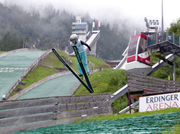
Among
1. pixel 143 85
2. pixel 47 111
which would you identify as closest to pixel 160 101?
pixel 47 111

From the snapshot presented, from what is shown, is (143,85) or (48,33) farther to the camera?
(48,33)

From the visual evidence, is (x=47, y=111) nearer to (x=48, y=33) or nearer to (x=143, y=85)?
(x=143, y=85)

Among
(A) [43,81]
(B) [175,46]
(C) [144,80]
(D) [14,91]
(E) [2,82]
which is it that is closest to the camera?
(C) [144,80]

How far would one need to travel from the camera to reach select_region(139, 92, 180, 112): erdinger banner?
11953mm

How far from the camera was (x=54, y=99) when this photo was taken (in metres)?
8.70

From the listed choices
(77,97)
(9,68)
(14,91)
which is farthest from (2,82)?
(77,97)

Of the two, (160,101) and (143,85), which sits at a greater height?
(160,101)

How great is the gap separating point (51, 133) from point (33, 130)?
101 centimetres

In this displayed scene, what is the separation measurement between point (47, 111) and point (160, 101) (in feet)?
18.5

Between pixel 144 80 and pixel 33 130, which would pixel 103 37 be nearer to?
Answer: pixel 144 80

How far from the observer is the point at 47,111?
8484 millimetres

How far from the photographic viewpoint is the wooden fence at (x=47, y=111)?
299 inches

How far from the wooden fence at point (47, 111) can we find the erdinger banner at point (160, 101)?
8.74 ft

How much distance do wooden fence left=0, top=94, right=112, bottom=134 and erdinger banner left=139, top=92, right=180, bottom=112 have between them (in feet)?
8.74
